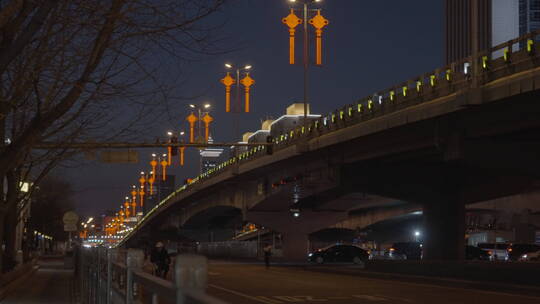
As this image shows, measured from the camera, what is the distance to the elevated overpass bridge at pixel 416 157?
108 feet

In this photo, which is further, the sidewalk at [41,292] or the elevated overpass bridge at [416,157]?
the elevated overpass bridge at [416,157]

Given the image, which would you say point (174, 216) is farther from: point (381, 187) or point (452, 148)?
point (452, 148)

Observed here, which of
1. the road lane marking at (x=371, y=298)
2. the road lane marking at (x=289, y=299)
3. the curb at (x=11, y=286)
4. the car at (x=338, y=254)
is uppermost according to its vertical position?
the car at (x=338, y=254)

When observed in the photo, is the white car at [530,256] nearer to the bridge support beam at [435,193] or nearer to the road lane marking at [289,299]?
the bridge support beam at [435,193]

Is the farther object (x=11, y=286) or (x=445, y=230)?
(x=445, y=230)

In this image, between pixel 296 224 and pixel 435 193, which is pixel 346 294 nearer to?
pixel 435 193

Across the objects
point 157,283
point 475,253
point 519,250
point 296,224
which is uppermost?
point 296,224

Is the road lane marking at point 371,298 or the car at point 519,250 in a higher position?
the car at point 519,250

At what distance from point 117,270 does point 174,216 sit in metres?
112

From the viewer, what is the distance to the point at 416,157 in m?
47.4

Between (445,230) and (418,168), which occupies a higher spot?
(418,168)

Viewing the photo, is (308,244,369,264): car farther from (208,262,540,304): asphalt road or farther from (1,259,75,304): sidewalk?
(1,259,75,304): sidewalk

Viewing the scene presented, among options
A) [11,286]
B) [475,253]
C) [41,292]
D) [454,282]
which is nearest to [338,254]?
[475,253]

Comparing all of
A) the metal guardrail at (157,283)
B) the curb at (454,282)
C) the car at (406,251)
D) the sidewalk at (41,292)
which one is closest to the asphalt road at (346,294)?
the curb at (454,282)
